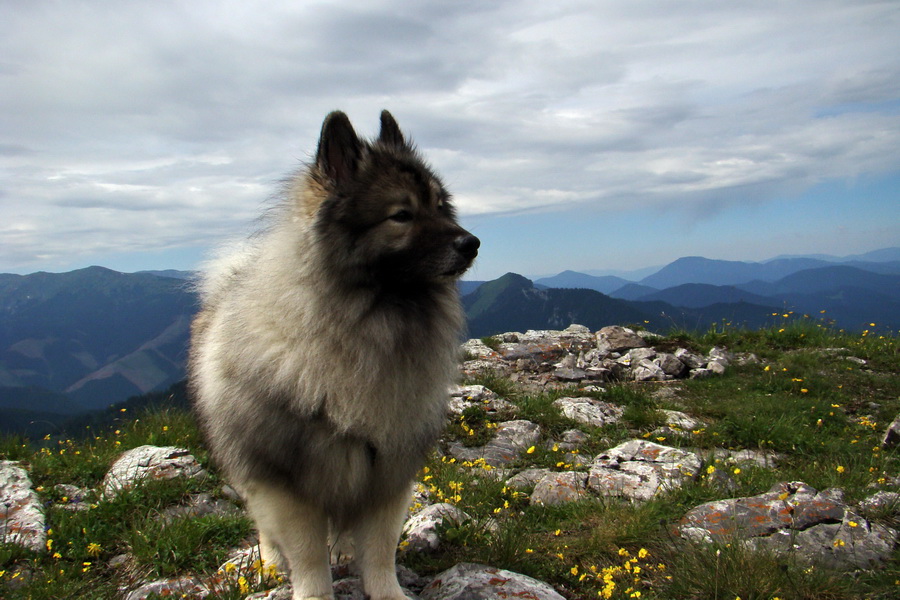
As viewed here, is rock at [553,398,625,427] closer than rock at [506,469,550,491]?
No

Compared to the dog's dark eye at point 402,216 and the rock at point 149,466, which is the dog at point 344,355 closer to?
the dog's dark eye at point 402,216

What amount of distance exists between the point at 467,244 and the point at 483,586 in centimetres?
187

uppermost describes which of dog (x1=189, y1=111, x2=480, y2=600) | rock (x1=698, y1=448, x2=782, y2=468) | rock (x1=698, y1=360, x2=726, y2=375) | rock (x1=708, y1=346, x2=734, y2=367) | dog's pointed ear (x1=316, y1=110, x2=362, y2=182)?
dog's pointed ear (x1=316, y1=110, x2=362, y2=182)

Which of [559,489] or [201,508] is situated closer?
[201,508]

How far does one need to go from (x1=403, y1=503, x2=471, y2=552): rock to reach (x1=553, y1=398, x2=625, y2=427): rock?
11.0 feet

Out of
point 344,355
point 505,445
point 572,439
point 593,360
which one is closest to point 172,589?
point 344,355

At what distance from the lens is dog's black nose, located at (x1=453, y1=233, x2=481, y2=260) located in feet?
9.61

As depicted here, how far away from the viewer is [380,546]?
122 inches

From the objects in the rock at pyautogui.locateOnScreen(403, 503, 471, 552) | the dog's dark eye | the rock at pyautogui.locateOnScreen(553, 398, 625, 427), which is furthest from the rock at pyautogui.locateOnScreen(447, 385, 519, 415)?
the dog's dark eye

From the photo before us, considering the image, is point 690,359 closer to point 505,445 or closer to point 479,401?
point 479,401

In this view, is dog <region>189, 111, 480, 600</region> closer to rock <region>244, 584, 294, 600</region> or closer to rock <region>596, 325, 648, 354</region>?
rock <region>244, 584, 294, 600</region>

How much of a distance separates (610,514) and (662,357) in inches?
242

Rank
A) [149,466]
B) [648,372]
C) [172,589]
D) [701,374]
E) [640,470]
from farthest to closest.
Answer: [648,372] → [701,374] → [640,470] → [149,466] → [172,589]

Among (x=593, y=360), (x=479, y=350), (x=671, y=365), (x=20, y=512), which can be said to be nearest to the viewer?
(x=20, y=512)
